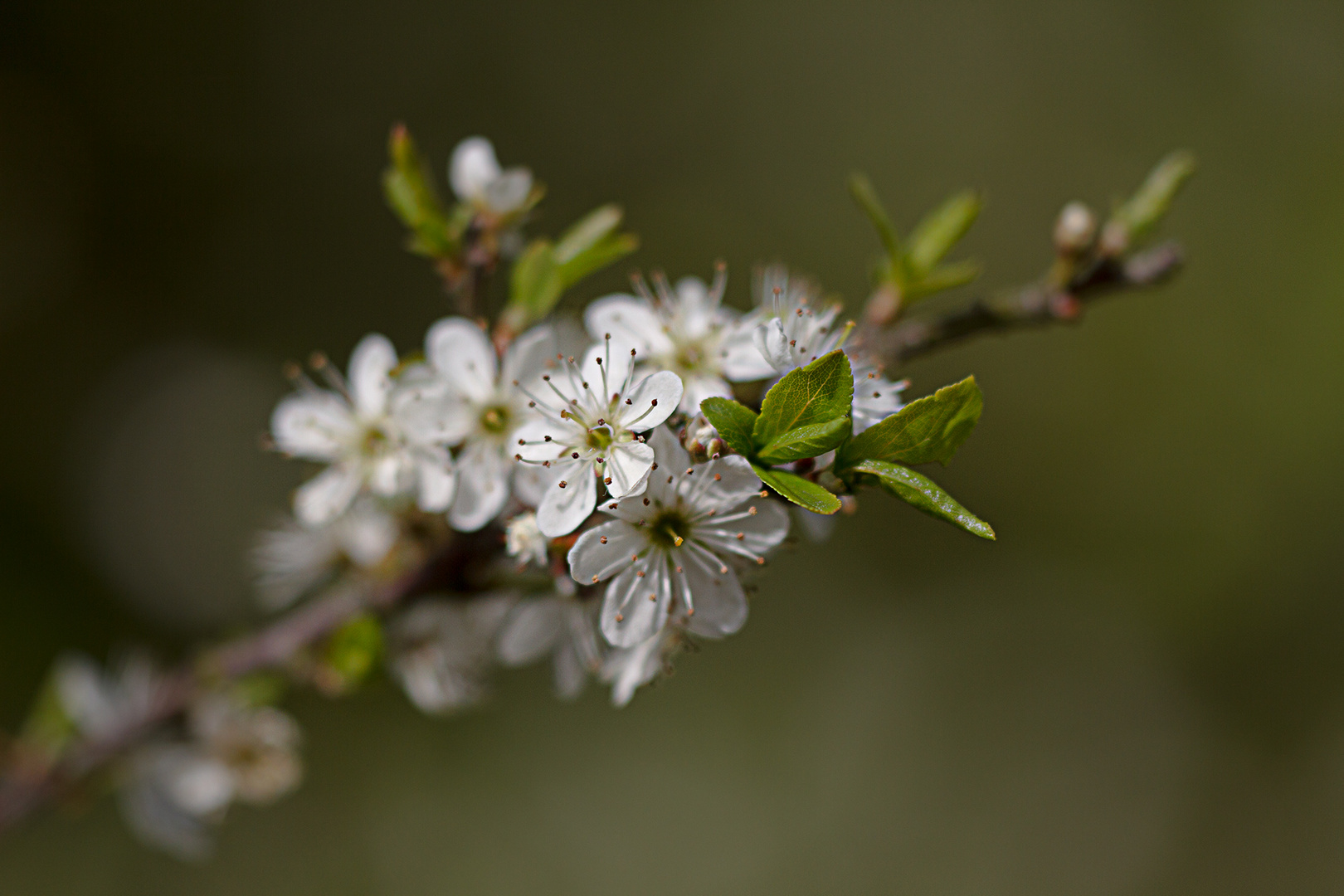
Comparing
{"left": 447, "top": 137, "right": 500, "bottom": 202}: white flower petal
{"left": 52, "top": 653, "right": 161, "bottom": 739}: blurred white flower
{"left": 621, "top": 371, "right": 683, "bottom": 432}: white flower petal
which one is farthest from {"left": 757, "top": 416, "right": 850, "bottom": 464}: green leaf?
{"left": 52, "top": 653, "right": 161, "bottom": 739}: blurred white flower

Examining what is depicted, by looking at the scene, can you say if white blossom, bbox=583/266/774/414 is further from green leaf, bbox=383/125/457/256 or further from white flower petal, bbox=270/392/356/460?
white flower petal, bbox=270/392/356/460

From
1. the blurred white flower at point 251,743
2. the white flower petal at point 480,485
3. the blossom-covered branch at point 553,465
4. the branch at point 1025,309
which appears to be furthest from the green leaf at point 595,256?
the blurred white flower at point 251,743

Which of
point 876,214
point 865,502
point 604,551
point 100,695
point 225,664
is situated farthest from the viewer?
point 865,502

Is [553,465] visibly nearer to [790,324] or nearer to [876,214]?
[790,324]

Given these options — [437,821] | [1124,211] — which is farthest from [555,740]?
[1124,211]

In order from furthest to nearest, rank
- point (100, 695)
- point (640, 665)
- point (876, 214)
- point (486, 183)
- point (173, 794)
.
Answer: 1. point (100, 695)
2. point (173, 794)
3. point (486, 183)
4. point (876, 214)
5. point (640, 665)

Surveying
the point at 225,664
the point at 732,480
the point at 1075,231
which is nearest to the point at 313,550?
the point at 225,664
